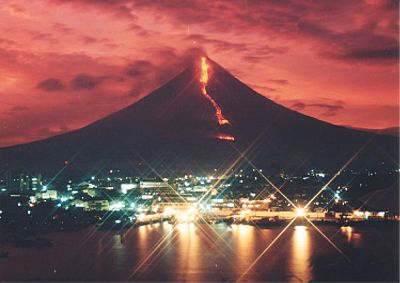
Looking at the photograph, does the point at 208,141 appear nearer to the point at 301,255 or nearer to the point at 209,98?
the point at 209,98

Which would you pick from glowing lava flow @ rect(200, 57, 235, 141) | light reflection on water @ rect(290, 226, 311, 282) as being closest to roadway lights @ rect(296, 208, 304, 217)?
light reflection on water @ rect(290, 226, 311, 282)

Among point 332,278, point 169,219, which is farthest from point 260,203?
point 332,278

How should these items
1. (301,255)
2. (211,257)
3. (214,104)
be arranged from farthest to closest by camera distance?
(214,104) → (301,255) → (211,257)

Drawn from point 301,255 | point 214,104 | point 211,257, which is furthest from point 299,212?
point 214,104

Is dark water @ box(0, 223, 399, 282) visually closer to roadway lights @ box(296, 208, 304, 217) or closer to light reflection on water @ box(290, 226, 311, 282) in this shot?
light reflection on water @ box(290, 226, 311, 282)

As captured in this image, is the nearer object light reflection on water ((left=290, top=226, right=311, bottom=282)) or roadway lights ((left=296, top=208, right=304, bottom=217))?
light reflection on water ((left=290, top=226, right=311, bottom=282))

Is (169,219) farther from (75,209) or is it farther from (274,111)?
(274,111)

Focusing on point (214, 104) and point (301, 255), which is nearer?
point (301, 255)

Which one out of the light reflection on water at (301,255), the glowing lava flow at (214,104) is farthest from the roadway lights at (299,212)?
the glowing lava flow at (214,104)

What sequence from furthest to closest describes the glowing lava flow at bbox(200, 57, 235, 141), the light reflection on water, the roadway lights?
the glowing lava flow at bbox(200, 57, 235, 141) < the roadway lights < the light reflection on water
